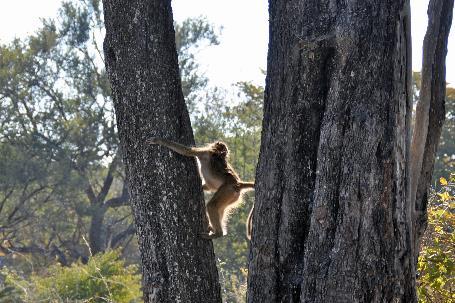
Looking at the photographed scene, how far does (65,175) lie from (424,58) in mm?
23256

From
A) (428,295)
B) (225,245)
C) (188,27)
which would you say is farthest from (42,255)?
(428,295)

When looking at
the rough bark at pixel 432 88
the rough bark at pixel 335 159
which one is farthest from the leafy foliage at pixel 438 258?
the rough bark at pixel 335 159

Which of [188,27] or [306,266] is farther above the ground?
[188,27]

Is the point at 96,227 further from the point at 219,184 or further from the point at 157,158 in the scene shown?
the point at 157,158

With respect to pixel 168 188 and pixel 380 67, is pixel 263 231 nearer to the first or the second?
pixel 168 188

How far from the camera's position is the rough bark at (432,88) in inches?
179

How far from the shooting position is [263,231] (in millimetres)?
3848

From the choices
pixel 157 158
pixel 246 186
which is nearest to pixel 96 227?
pixel 246 186

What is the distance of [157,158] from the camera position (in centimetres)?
405

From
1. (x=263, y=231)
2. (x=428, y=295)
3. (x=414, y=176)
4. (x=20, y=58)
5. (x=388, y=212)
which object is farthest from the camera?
(x=20, y=58)

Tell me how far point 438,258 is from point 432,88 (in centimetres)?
160

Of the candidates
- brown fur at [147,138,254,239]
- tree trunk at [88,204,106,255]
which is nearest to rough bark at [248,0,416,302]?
brown fur at [147,138,254,239]

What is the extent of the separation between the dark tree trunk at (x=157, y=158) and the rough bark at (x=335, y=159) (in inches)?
14.1

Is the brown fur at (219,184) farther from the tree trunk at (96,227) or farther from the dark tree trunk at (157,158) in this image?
the tree trunk at (96,227)
